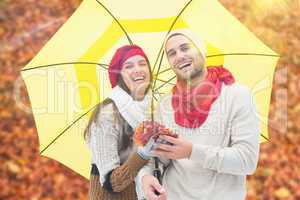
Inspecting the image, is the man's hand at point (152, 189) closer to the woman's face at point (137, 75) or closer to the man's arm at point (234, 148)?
the man's arm at point (234, 148)

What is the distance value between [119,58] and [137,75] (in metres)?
0.06

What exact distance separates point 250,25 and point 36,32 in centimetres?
117

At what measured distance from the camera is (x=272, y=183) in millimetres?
2912

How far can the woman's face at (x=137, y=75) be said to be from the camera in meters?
1.45

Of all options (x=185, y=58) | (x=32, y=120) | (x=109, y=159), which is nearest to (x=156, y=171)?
(x=109, y=159)

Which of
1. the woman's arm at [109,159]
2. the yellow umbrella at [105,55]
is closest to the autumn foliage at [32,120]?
the yellow umbrella at [105,55]

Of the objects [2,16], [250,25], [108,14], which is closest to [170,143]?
[108,14]

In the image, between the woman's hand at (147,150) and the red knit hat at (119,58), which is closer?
the woman's hand at (147,150)

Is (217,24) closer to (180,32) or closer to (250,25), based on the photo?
(180,32)

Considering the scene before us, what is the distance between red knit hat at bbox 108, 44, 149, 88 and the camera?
1469mm

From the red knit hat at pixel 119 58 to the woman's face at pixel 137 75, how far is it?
0.01 m

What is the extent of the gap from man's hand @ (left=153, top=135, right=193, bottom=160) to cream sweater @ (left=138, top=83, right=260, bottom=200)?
1 cm

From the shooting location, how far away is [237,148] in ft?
4.33

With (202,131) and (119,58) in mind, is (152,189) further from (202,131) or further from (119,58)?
(119,58)
